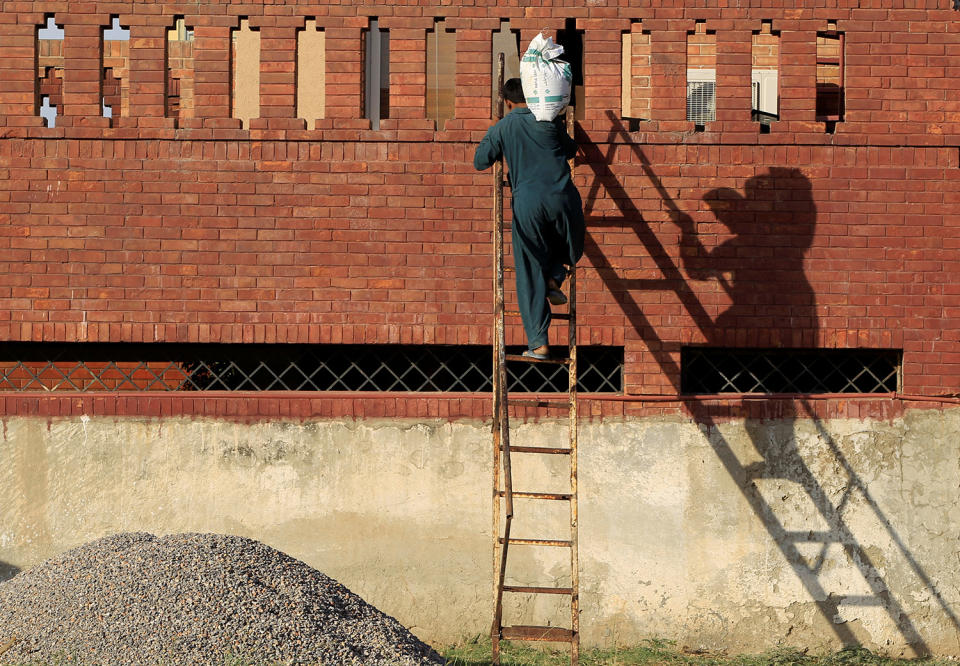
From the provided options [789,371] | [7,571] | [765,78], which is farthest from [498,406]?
[765,78]

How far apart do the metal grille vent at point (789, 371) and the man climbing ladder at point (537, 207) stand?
5.95 ft

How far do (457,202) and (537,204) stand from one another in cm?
137

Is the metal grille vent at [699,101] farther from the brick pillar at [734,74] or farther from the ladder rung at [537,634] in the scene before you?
the ladder rung at [537,634]

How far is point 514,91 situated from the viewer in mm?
7785

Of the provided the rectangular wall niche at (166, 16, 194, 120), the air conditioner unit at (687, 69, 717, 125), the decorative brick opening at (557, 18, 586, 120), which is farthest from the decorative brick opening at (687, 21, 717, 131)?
the rectangular wall niche at (166, 16, 194, 120)

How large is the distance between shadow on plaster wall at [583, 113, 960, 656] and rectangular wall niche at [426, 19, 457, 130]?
58.2 inches

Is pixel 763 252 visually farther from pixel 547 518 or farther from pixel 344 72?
pixel 344 72

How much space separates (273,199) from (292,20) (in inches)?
54.2

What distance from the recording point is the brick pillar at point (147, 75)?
841 cm

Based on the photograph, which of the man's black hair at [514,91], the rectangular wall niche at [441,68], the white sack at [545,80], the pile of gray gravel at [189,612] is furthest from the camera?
the rectangular wall niche at [441,68]

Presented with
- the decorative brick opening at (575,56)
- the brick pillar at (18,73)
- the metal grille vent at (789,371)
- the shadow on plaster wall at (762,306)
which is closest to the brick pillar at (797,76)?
the shadow on plaster wall at (762,306)

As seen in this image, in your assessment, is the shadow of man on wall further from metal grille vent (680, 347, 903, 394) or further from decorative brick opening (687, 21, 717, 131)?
decorative brick opening (687, 21, 717, 131)

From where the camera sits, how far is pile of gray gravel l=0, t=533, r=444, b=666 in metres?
6.08

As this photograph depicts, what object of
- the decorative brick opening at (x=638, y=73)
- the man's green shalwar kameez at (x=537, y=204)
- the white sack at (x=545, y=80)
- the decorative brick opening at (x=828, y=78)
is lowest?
the man's green shalwar kameez at (x=537, y=204)
